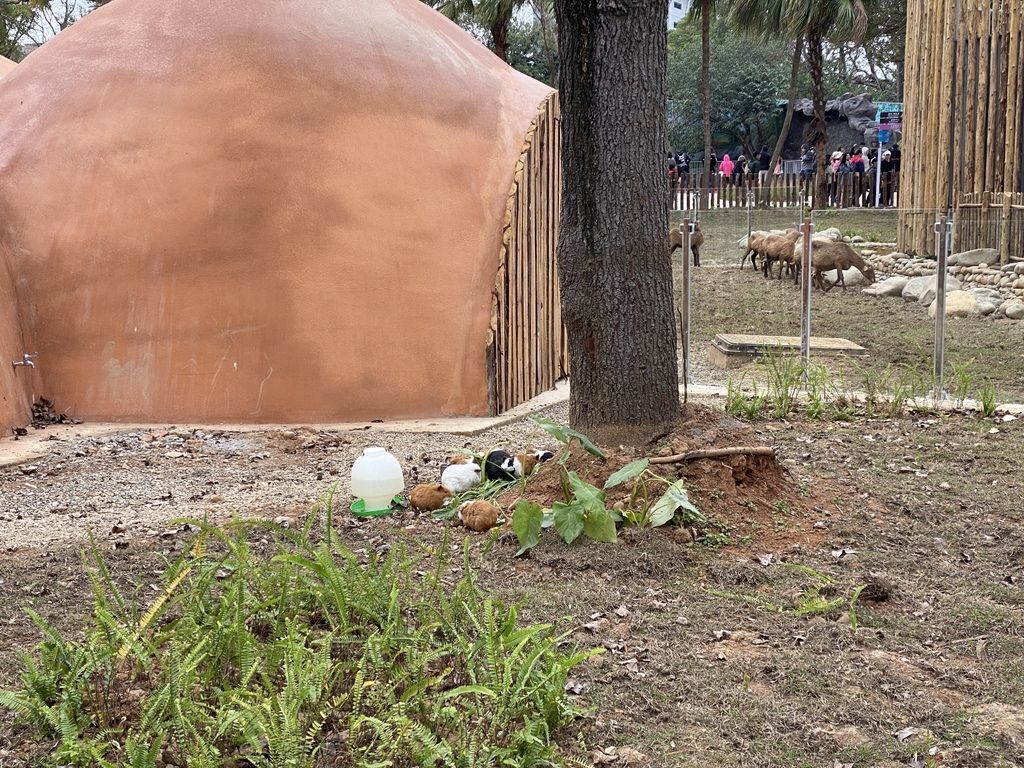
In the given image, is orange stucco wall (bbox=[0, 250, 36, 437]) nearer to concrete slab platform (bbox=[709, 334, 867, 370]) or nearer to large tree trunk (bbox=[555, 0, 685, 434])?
large tree trunk (bbox=[555, 0, 685, 434])

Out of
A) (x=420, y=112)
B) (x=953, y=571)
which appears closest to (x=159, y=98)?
(x=420, y=112)

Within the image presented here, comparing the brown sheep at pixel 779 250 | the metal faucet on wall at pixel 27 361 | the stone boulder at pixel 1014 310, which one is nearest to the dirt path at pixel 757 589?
the metal faucet on wall at pixel 27 361

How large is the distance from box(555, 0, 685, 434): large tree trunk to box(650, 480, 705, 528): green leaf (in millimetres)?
614

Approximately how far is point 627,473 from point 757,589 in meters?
0.72

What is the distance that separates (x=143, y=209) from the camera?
26.0ft

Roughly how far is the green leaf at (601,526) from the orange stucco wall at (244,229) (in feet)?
12.1

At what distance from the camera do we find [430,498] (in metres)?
5.48

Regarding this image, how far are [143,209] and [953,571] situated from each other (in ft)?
20.0

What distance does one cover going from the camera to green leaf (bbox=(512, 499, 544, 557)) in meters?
4.57

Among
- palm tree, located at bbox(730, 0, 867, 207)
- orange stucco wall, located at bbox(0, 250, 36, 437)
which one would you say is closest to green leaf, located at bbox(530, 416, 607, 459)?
orange stucco wall, located at bbox(0, 250, 36, 437)

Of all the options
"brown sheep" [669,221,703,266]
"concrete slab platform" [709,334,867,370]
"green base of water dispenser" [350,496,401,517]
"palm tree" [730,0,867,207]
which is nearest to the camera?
"green base of water dispenser" [350,496,401,517]

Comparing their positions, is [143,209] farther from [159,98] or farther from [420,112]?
[420,112]

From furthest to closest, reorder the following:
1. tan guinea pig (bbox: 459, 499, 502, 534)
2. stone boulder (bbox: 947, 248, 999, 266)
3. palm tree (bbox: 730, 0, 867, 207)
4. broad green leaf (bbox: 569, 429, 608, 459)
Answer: palm tree (bbox: 730, 0, 867, 207), stone boulder (bbox: 947, 248, 999, 266), tan guinea pig (bbox: 459, 499, 502, 534), broad green leaf (bbox: 569, 429, 608, 459)

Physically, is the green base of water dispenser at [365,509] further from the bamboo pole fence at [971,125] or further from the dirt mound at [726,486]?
the bamboo pole fence at [971,125]
